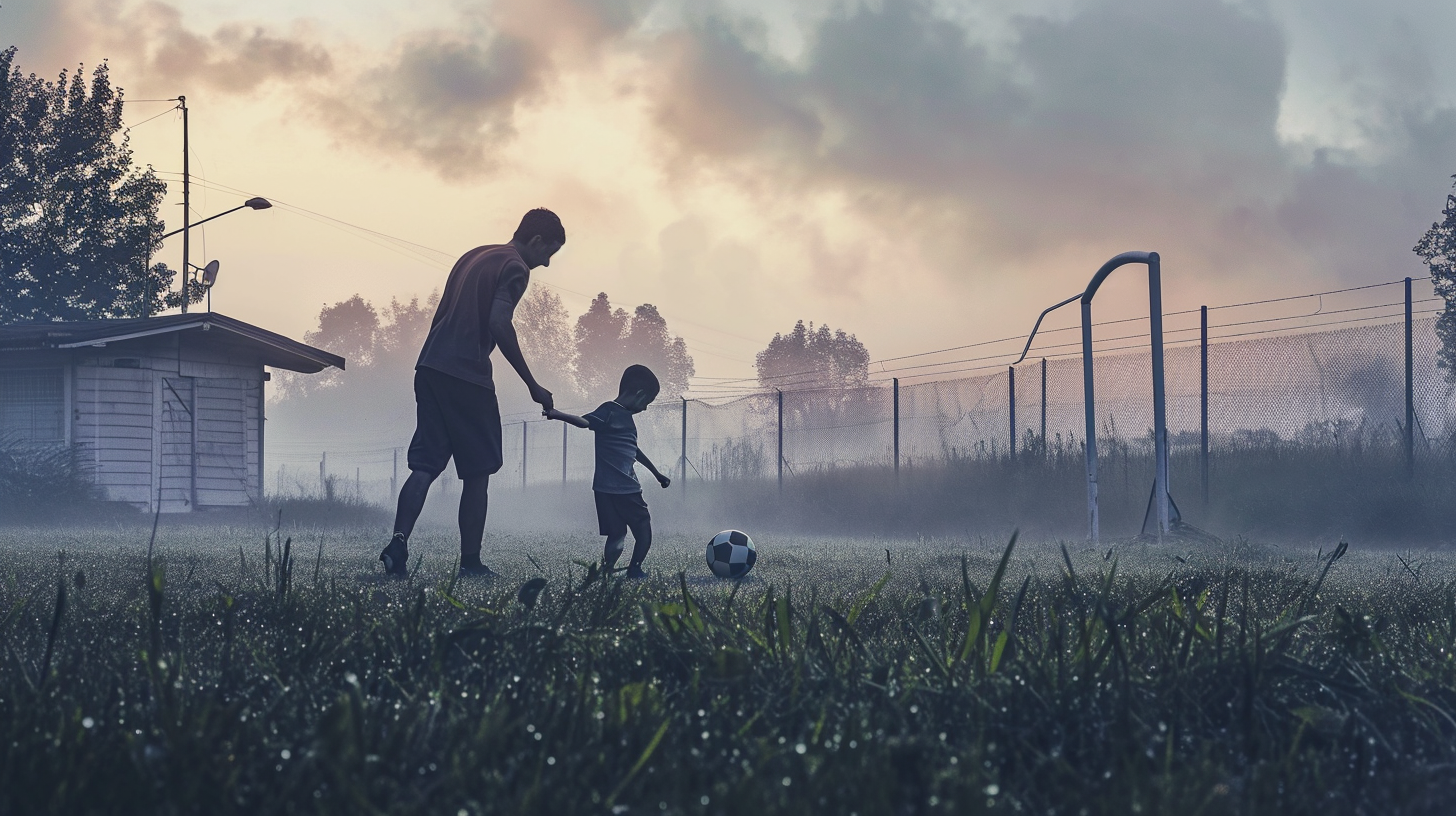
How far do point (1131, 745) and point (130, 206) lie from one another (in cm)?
3347

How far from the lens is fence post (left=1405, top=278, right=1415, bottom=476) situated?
12.6m

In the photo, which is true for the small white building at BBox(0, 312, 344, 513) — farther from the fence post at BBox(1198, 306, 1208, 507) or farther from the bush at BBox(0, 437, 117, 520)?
the fence post at BBox(1198, 306, 1208, 507)

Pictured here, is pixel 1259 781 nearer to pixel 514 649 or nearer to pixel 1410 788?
pixel 1410 788

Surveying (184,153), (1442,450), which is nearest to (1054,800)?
(1442,450)

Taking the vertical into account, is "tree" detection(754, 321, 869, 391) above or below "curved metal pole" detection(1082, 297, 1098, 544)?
above

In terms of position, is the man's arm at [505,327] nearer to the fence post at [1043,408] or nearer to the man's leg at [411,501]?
the man's leg at [411,501]

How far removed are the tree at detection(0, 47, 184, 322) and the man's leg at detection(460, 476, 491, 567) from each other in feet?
84.2

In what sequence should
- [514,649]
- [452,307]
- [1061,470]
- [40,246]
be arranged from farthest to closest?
[40,246], [1061,470], [452,307], [514,649]

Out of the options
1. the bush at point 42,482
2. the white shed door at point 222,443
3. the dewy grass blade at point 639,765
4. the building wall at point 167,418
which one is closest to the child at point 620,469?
the dewy grass blade at point 639,765

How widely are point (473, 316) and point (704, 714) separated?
433 centimetres

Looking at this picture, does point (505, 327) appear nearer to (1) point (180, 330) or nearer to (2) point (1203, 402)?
(2) point (1203, 402)

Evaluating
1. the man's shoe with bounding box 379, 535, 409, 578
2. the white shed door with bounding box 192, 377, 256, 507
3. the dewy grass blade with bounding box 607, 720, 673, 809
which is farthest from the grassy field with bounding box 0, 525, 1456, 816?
the white shed door with bounding box 192, 377, 256, 507

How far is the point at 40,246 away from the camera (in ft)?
93.6

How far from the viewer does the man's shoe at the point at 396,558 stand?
5391 millimetres
